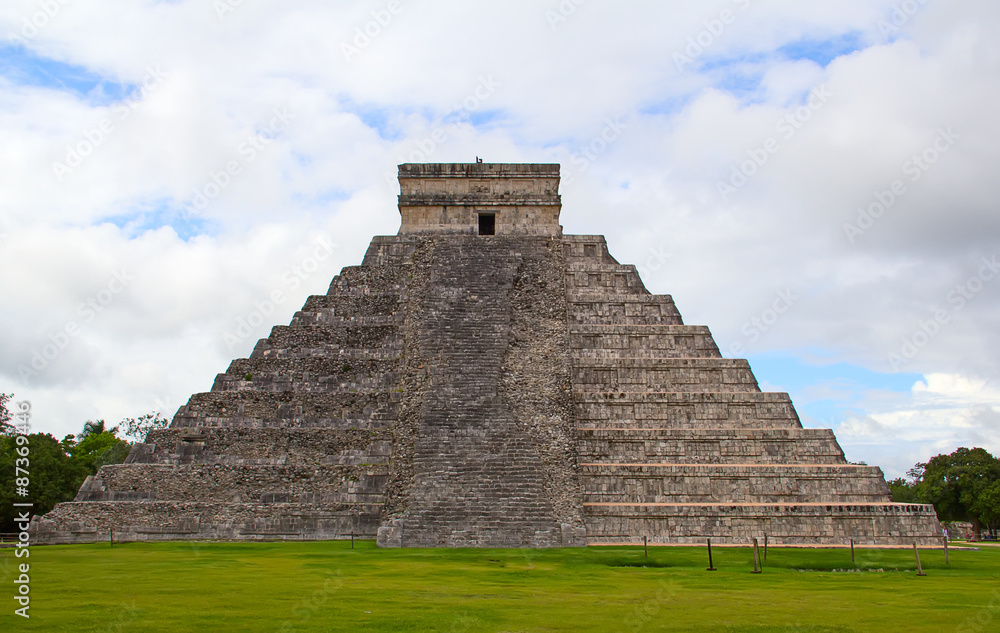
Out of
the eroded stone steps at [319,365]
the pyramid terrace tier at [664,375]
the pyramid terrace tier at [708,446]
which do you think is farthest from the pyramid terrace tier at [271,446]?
the pyramid terrace tier at [664,375]

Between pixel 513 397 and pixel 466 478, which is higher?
pixel 513 397

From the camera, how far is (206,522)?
16.5 metres

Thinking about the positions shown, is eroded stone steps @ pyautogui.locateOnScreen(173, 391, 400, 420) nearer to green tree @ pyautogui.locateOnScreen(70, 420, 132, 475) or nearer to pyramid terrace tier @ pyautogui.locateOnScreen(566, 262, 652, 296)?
pyramid terrace tier @ pyautogui.locateOnScreen(566, 262, 652, 296)

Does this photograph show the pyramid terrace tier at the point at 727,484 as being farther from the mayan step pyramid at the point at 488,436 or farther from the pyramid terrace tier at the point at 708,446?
the pyramid terrace tier at the point at 708,446

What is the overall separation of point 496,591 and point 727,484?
9645 mm

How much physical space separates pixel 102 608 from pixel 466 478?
8.60 meters

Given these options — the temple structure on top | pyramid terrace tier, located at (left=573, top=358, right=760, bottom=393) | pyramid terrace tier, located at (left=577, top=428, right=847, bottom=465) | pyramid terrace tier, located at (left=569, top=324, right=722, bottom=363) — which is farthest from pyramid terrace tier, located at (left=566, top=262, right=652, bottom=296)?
pyramid terrace tier, located at (left=577, top=428, right=847, bottom=465)

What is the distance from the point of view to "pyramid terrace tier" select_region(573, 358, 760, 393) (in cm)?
1988

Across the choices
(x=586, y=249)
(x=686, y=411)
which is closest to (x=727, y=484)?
(x=686, y=411)

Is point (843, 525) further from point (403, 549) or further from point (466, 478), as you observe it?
point (403, 549)

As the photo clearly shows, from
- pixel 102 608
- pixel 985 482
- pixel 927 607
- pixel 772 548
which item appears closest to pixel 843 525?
pixel 772 548

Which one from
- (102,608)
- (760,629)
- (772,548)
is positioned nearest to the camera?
(760,629)

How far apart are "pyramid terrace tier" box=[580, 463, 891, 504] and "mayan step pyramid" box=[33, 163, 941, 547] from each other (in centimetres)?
4

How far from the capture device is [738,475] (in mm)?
17297
